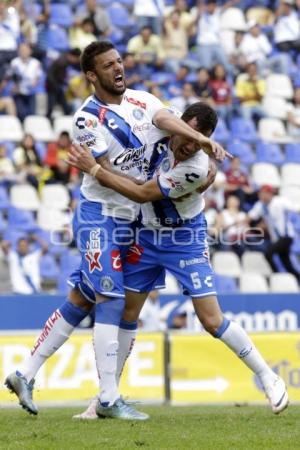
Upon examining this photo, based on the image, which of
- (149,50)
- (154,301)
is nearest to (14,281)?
(154,301)

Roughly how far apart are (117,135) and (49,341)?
1664 millimetres

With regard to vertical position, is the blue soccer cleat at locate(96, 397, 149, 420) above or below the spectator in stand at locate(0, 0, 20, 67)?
below

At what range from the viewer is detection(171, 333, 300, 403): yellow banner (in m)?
12.1

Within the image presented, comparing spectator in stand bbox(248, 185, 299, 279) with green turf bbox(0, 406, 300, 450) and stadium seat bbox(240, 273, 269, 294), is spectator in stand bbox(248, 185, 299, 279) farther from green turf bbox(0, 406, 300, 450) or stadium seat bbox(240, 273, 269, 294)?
green turf bbox(0, 406, 300, 450)

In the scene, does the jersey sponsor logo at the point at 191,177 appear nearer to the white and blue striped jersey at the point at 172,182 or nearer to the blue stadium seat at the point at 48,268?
the white and blue striped jersey at the point at 172,182

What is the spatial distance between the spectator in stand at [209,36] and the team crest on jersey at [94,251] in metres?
13.2

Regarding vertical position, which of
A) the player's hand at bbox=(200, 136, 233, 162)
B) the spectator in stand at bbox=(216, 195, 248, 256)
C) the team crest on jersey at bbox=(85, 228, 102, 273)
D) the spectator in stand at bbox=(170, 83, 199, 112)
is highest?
the player's hand at bbox=(200, 136, 233, 162)

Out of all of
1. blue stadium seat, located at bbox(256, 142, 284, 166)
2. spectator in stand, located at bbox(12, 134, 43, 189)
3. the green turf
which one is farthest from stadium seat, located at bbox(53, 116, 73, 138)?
the green turf

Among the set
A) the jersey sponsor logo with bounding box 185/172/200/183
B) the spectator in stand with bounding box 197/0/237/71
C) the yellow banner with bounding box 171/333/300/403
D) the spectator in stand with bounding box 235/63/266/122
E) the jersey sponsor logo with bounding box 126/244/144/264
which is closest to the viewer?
the jersey sponsor logo with bounding box 185/172/200/183

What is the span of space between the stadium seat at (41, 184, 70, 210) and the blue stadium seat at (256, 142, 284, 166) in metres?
3.96

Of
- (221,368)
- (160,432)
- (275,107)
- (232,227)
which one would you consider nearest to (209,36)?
(275,107)

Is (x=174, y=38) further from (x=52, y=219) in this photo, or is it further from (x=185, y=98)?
(x=52, y=219)

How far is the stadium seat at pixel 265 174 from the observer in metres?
19.3

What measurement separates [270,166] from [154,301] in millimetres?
4801
